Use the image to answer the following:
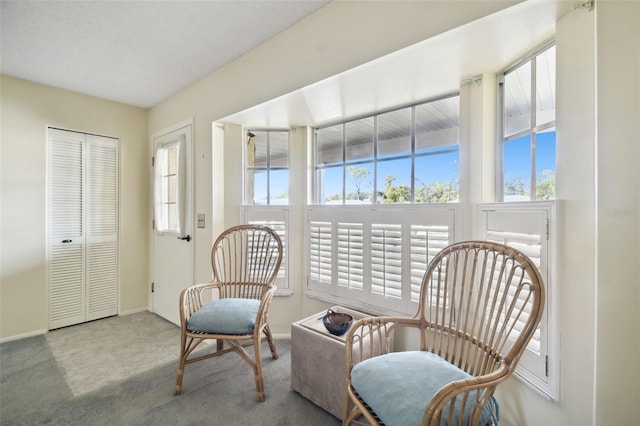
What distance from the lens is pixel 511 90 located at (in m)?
1.50

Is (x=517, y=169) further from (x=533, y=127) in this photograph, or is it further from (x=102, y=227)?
(x=102, y=227)

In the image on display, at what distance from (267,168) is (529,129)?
6.70 feet

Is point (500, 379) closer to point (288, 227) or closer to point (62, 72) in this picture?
point (288, 227)

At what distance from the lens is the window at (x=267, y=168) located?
262 centimetres

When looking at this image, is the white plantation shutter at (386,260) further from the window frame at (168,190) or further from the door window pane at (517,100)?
the window frame at (168,190)

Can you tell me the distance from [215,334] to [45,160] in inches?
105

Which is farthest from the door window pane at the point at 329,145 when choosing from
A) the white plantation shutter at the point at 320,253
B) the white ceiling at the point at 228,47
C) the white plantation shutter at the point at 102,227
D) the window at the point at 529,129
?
the white plantation shutter at the point at 102,227

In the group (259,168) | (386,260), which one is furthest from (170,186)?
(386,260)

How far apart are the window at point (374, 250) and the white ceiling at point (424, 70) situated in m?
0.78

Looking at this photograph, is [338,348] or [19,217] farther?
[19,217]

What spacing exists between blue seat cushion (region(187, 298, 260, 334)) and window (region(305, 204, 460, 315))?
730mm

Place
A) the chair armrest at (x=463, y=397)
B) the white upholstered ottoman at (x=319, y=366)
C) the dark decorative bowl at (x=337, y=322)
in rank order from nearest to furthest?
the chair armrest at (x=463, y=397) → the white upholstered ottoman at (x=319, y=366) → the dark decorative bowl at (x=337, y=322)

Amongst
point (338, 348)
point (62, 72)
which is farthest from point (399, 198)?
point (62, 72)

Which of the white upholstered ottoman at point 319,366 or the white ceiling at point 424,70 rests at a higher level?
the white ceiling at point 424,70
